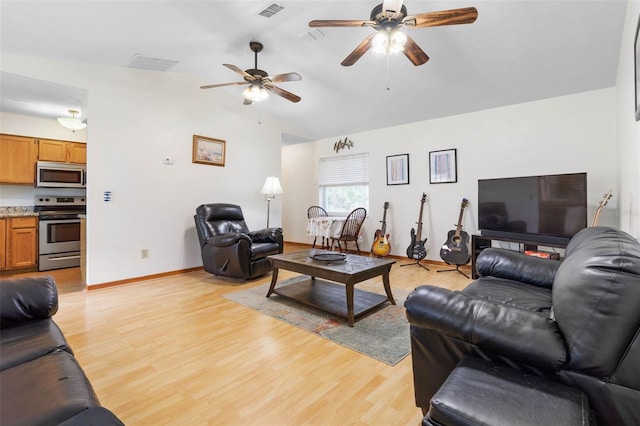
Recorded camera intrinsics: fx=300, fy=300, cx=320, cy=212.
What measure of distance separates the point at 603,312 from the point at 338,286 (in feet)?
8.44

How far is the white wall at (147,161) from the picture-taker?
352 centimetres

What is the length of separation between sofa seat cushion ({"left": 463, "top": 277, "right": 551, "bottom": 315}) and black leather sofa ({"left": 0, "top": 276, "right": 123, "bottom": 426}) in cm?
170

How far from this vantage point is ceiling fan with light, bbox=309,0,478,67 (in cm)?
203

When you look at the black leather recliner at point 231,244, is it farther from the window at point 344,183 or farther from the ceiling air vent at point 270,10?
the ceiling air vent at point 270,10

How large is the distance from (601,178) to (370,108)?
302 cm

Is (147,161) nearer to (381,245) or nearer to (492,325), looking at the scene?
(381,245)

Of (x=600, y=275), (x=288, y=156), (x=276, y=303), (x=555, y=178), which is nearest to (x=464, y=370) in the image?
(x=600, y=275)

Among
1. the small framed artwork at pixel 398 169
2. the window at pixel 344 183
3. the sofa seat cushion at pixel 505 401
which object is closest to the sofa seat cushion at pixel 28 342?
the sofa seat cushion at pixel 505 401

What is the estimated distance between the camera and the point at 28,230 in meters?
4.11

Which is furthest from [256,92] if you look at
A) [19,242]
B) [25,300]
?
[19,242]

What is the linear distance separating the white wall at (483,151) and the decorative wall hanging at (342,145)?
96 millimetres

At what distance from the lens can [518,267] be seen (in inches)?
86.0

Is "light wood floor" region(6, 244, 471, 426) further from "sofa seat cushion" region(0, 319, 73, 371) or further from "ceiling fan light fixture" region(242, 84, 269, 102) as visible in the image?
"ceiling fan light fixture" region(242, 84, 269, 102)

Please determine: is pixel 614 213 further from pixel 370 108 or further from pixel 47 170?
pixel 47 170
